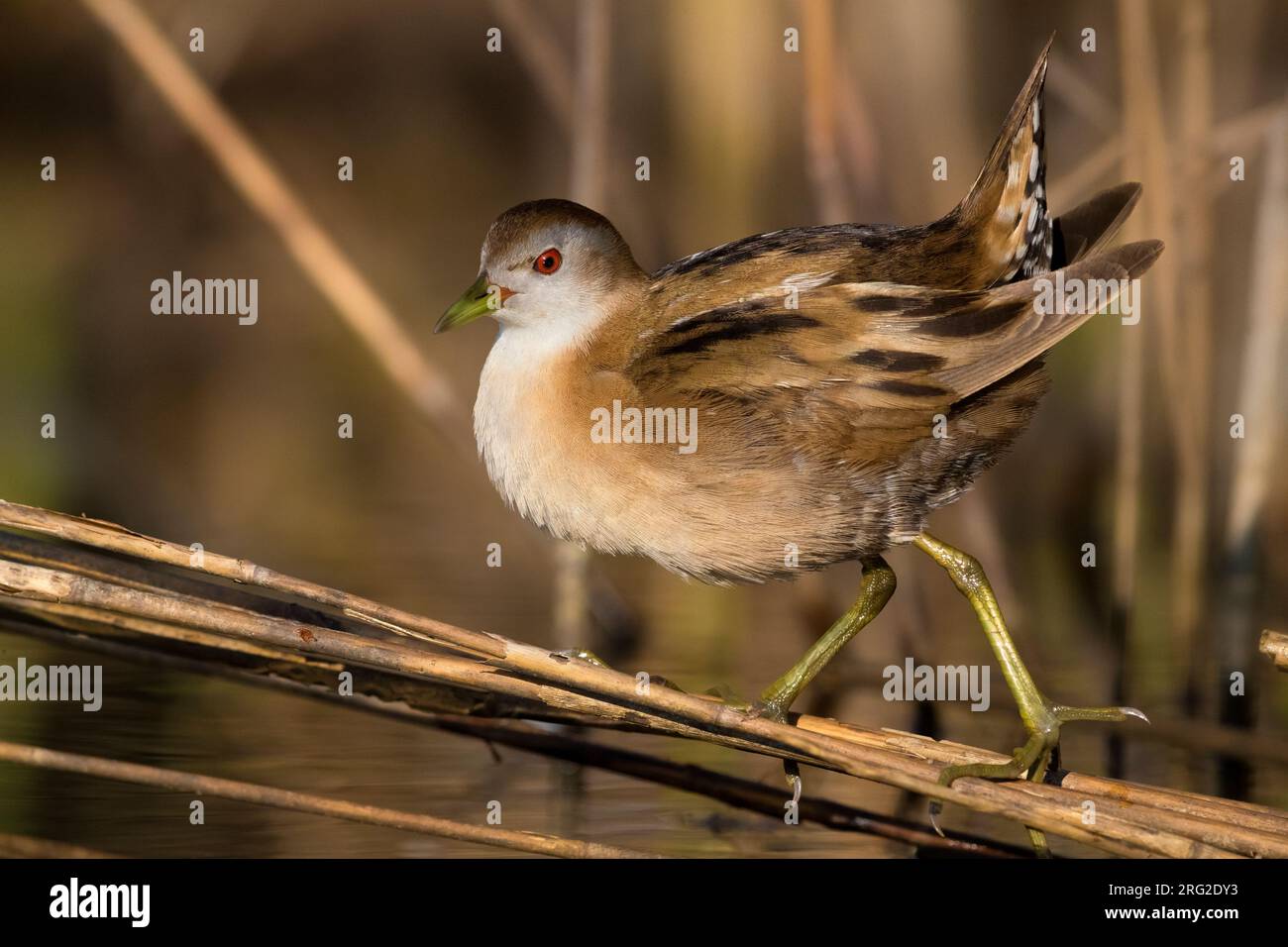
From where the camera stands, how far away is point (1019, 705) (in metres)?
3.65

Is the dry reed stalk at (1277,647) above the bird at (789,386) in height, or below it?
below

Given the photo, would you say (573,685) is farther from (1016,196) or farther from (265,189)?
(265,189)

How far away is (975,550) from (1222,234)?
2.63m

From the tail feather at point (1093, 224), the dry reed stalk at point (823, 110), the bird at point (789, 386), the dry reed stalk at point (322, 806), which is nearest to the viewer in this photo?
the dry reed stalk at point (322, 806)

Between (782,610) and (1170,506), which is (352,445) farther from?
(1170,506)

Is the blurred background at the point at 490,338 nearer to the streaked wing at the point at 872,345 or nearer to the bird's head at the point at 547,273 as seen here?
the streaked wing at the point at 872,345

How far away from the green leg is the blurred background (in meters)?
0.59

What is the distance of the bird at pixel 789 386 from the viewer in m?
3.50

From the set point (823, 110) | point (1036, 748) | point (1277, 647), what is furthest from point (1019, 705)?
point (823, 110)

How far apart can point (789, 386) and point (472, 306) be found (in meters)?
0.78

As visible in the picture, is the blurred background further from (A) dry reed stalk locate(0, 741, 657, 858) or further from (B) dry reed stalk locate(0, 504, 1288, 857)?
(B) dry reed stalk locate(0, 504, 1288, 857)

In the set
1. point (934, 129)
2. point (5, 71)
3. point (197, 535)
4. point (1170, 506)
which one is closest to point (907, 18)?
point (934, 129)

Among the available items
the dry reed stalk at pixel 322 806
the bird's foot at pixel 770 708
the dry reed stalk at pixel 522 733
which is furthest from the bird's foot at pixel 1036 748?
the dry reed stalk at pixel 322 806

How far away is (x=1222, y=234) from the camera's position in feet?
24.7
